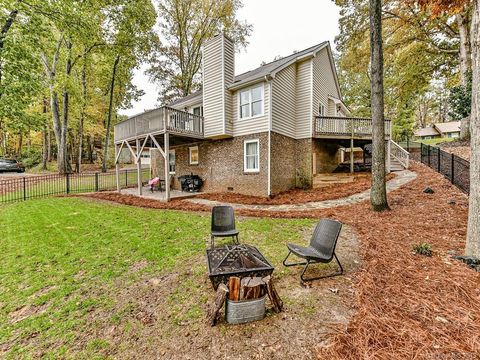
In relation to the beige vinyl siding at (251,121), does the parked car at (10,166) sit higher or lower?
lower

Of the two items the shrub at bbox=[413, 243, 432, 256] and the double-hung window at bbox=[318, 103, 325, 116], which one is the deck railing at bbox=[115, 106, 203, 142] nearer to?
the double-hung window at bbox=[318, 103, 325, 116]

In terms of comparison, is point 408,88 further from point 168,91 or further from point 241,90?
point 168,91

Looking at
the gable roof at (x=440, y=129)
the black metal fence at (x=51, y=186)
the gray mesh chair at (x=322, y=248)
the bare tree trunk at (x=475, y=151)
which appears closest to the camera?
the gray mesh chair at (x=322, y=248)

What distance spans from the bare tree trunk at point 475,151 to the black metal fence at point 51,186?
55.2ft

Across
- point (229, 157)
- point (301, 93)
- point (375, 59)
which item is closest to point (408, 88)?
point (301, 93)

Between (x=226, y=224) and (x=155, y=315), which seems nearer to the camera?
(x=155, y=315)

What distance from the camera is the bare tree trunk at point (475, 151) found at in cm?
345

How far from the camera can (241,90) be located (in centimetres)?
1152

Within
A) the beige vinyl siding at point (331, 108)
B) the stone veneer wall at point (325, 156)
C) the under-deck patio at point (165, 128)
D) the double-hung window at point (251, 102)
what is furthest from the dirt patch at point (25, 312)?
the beige vinyl siding at point (331, 108)

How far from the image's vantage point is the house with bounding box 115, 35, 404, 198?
35.0ft

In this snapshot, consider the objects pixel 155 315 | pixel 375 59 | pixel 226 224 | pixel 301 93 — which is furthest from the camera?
pixel 301 93

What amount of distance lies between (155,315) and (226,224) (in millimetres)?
2387

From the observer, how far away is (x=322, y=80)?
46.0 ft

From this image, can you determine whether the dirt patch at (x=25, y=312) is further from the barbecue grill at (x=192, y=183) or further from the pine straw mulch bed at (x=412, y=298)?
the barbecue grill at (x=192, y=183)
